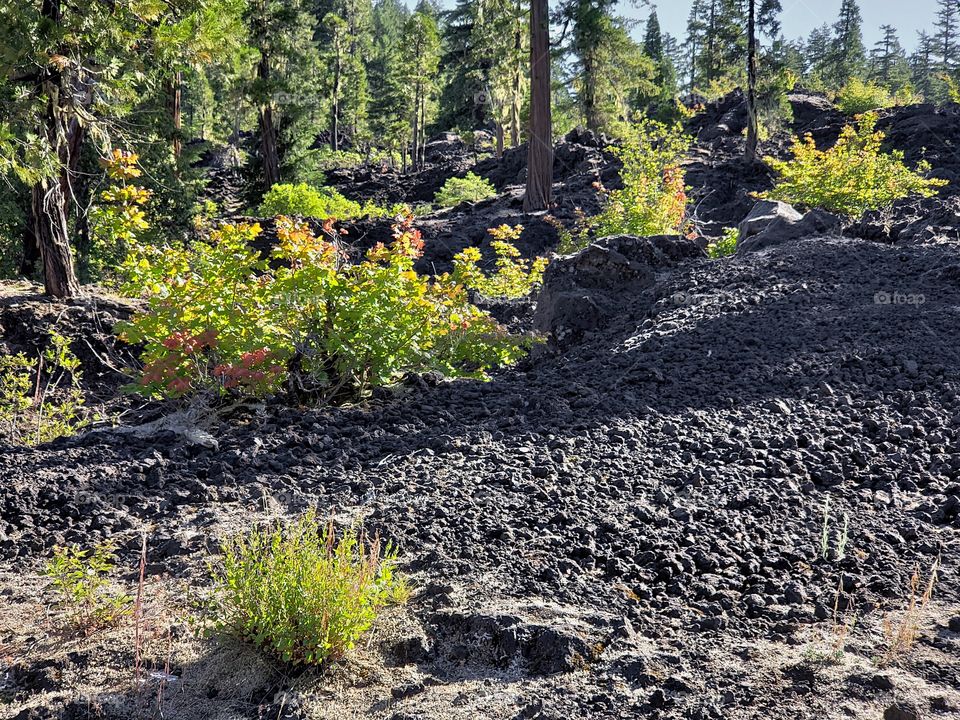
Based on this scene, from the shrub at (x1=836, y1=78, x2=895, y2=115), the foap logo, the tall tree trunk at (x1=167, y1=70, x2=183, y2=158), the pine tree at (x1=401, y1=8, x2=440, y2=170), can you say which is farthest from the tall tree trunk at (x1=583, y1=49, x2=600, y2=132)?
the foap logo

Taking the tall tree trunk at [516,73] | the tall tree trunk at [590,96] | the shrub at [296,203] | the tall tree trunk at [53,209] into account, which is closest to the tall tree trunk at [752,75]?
the tall tree trunk at [590,96]

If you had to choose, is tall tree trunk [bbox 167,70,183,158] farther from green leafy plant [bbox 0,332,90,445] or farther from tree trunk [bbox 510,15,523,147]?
tree trunk [bbox 510,15,523,147]

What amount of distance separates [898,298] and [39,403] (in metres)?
6.21

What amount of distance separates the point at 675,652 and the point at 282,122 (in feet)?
60.4

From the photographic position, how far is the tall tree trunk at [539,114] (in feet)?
47.3

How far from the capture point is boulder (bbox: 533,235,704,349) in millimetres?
6098

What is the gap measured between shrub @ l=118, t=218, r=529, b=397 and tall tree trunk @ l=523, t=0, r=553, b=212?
35.8 ft

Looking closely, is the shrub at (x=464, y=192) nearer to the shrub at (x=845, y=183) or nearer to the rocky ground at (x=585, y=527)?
the shrub at (x=845, y=183)

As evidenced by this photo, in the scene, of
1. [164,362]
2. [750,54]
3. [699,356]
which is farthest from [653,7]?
[164,362]

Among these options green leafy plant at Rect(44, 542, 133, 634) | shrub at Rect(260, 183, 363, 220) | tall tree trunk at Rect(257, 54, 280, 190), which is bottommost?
green leafy plant at Rect(44, 542, 133, 634)

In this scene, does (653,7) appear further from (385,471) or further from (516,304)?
(385,471)

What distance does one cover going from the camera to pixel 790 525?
3043mm

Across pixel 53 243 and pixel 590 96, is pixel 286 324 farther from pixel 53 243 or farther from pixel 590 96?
pixel 590 96

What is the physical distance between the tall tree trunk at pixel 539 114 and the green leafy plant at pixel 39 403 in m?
10.3
